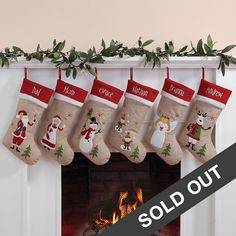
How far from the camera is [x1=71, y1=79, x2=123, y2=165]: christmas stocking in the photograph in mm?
2689

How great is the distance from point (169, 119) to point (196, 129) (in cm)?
13

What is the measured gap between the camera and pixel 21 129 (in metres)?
2.70

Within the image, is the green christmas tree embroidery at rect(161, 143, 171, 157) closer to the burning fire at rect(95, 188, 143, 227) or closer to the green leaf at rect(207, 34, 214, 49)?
the burning fire at rect(95, 188, 143, 227)

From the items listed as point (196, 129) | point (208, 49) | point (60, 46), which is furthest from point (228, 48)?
point (60, 46)

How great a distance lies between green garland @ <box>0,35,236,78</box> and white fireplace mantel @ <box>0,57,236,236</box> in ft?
0.12

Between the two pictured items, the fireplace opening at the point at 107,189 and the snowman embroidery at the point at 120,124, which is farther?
the fireplace opening at the point at 107,189

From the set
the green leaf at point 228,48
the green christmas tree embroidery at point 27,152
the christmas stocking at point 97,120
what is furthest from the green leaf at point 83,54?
the green leaf at point 228,48

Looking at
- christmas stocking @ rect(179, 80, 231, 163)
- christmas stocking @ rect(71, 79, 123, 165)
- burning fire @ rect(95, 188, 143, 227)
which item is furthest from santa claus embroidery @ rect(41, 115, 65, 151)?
christmas stocking @ rect(179, 80, 231, 163)

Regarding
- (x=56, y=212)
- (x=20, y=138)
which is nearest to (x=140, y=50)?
(x=20, y=138)

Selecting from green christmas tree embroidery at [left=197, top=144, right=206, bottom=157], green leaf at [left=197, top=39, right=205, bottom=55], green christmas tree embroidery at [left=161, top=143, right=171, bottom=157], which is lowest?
green christmas tree embroidery at [left=161, top=143, right=171, bottom=157]

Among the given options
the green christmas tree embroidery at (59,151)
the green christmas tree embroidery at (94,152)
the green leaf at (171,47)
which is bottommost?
the green christmas tree embroidery at (59,151)

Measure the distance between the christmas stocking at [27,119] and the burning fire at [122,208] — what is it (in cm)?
50

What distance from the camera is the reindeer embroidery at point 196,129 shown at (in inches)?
107

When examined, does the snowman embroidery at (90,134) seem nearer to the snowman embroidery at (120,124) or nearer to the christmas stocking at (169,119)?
the snowman embroidery at (120,124)
